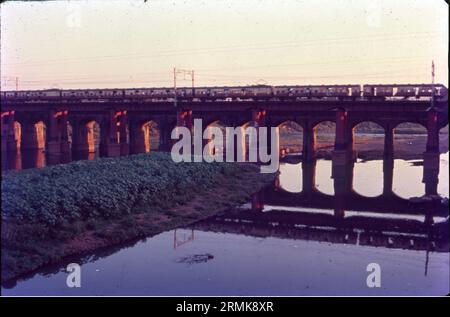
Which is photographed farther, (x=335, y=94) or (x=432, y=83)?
(x=335, y=94)

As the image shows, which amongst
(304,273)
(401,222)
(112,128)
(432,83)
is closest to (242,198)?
(401,222)

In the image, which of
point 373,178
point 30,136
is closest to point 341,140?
point 373,178

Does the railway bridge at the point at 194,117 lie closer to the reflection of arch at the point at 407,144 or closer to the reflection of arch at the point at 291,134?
the reflection of arch at the point at 407,144

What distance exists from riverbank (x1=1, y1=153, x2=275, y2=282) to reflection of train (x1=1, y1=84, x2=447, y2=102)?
1864 centimetres

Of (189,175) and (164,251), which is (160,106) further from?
(164,251)

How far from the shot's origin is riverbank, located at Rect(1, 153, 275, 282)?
17.9m

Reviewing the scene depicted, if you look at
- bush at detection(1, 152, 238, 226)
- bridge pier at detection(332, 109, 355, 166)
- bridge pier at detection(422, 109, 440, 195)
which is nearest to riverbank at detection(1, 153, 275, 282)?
bush at detection(1, 152, 238, 226)

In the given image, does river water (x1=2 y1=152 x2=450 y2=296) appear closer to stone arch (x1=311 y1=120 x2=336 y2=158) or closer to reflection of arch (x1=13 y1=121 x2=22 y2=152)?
stone arch (x1=311 y1=120 x2=336 y2=158)

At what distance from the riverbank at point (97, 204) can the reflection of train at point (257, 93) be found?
1864 cm

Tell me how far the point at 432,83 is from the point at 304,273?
109 ft

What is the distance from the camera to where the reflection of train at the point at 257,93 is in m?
46.5

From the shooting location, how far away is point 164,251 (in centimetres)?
1969
